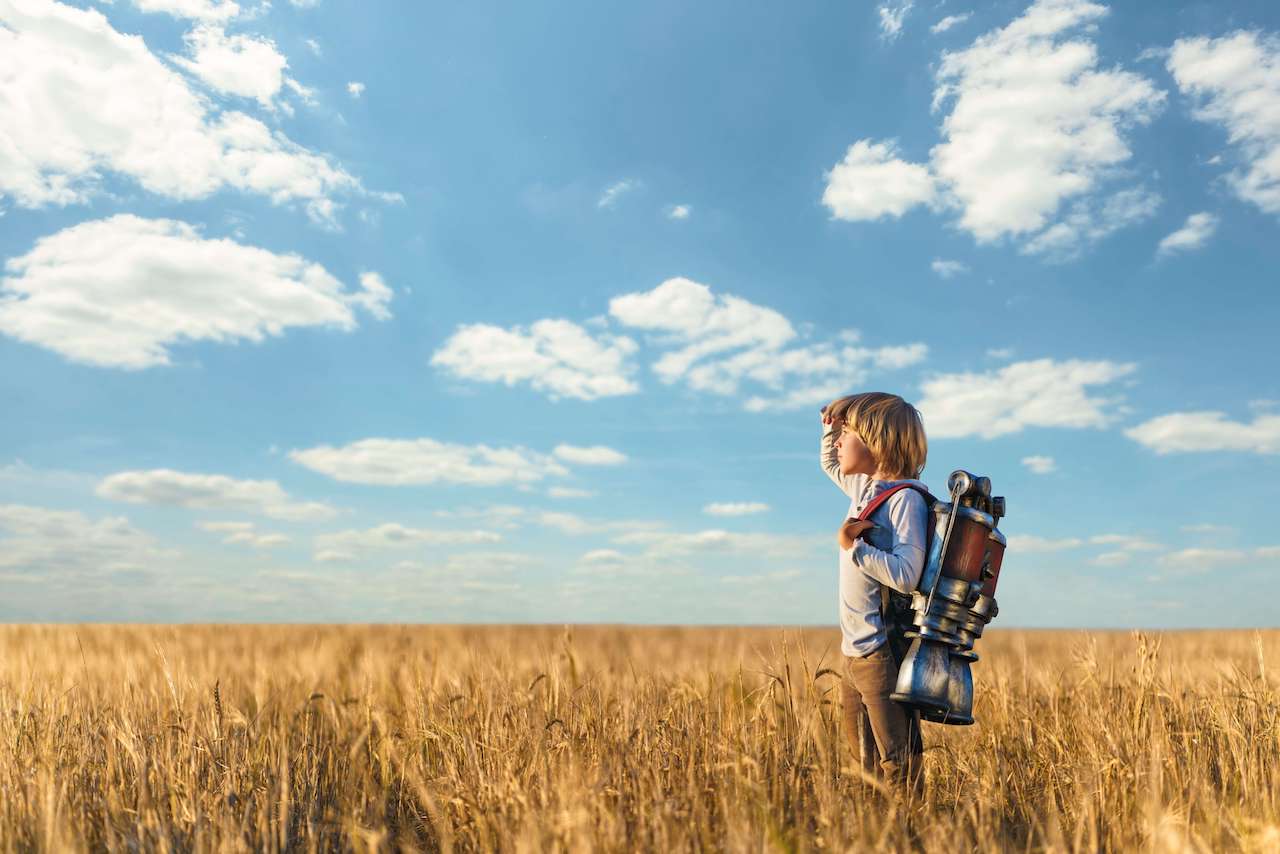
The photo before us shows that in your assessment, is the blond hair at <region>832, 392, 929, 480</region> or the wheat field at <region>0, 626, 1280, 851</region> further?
the blond hair at <region>832, 392, 929, 480</region>

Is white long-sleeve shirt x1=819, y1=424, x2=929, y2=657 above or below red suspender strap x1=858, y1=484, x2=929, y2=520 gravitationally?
below

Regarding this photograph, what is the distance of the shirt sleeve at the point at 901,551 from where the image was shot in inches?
152

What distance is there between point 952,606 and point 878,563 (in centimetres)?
37

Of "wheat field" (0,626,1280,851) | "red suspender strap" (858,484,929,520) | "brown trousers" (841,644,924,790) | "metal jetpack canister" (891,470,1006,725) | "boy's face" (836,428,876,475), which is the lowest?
"wheat field" (0,626,1280,851)

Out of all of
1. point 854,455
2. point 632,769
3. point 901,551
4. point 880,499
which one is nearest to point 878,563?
point 901,551

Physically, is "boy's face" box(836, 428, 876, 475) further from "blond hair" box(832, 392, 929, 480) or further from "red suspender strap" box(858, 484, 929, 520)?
"red suspender strap" box(858, 484, 929, 520)

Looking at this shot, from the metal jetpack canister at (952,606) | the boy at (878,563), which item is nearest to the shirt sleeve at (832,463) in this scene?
the boy at (878,563)

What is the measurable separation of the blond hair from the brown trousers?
814mm

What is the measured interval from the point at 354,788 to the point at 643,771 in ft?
5.36

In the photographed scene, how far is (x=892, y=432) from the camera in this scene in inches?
164

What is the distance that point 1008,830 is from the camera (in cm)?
422

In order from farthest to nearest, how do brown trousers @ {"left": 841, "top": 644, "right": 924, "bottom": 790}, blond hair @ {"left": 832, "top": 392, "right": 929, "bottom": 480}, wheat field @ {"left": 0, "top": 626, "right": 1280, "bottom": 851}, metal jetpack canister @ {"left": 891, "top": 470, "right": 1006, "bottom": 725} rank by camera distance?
1. blond hair @ {"left": 832, "top": 392, "right": 929, "bottom": 480}
2. brown trousers @ {"left": 841, "top": 644, "right": 924, "bottom": 790}
3. metal jetpack canister @ {"left": 891, "top": 470, "right": 1006, "bottom": 725}
4. wheat field @ {"left": 0, "top": 626, "right": 1280, "bottom": 851}

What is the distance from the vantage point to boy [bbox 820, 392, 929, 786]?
3.92 m

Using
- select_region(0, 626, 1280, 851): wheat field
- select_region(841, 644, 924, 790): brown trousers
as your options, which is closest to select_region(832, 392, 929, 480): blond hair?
select_region(841, 644, 924, 790): brown trousers
